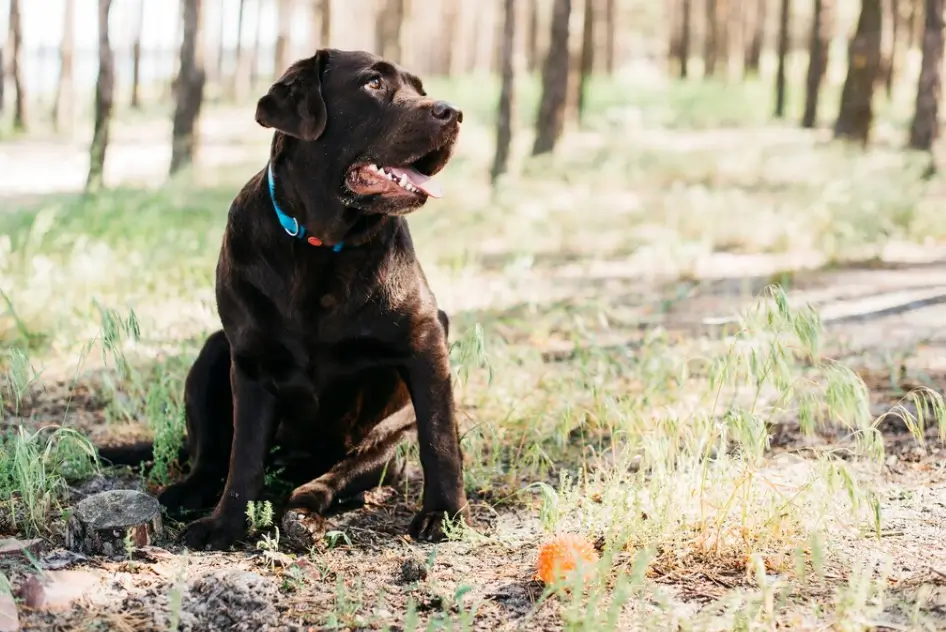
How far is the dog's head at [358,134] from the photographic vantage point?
11.4 feet

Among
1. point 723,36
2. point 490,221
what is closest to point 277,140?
point 490,221

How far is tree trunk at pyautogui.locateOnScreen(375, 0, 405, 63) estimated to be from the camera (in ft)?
91.6

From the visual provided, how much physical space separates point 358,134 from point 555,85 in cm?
1295

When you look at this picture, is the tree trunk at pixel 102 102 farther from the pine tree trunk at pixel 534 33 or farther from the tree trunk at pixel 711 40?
the tree trunk at pixel 711 40

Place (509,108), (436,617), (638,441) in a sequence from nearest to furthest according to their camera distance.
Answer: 1. (436,617)
2. (638,441)
3. (509,108)

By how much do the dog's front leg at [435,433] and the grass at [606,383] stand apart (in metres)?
0.16

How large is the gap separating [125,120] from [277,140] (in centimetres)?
3229

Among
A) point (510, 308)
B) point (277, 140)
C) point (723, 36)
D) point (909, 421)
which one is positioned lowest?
point (510, 308)

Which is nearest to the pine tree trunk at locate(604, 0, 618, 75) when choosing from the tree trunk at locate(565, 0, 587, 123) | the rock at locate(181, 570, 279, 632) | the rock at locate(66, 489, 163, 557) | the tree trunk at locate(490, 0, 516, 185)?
the tree trunk at locate(565, 0, 587, 123)

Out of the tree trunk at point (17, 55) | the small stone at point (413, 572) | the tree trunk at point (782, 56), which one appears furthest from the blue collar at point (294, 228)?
the tree trunk at point (17, 55)

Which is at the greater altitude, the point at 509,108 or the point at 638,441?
the point at 509,108

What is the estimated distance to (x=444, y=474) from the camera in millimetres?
3652

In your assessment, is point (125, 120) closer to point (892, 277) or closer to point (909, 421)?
point (892, 277)

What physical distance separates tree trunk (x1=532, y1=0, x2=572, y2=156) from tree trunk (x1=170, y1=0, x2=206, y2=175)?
520cm
